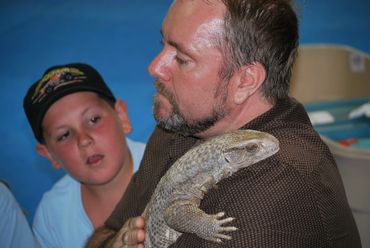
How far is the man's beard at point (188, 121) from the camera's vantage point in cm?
104

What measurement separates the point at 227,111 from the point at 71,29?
1.91 meters

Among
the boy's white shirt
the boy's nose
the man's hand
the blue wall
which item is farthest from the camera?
the blue wall

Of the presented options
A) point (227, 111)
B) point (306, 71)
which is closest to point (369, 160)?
point (227, 111)

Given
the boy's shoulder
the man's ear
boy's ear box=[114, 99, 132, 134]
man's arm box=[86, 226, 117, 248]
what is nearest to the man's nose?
the man's ear

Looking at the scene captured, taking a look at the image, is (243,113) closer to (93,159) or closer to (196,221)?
(196,221)

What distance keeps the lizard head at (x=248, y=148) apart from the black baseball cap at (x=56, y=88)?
3.13ft

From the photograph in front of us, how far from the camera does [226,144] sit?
80 cm

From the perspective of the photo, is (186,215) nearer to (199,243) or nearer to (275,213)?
(199,243)

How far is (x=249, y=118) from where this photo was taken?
1.05 meters

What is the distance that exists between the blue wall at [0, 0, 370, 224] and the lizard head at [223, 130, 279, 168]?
6.12 feet

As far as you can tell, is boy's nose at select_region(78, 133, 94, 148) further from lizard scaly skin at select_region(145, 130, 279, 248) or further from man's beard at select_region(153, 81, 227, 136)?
lizard scaly skin at select_region(145, 130, 279, 248)

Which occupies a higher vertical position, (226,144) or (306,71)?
(226,144)

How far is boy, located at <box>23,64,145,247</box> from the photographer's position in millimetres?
1589

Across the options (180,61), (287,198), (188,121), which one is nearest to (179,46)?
(180,61)
